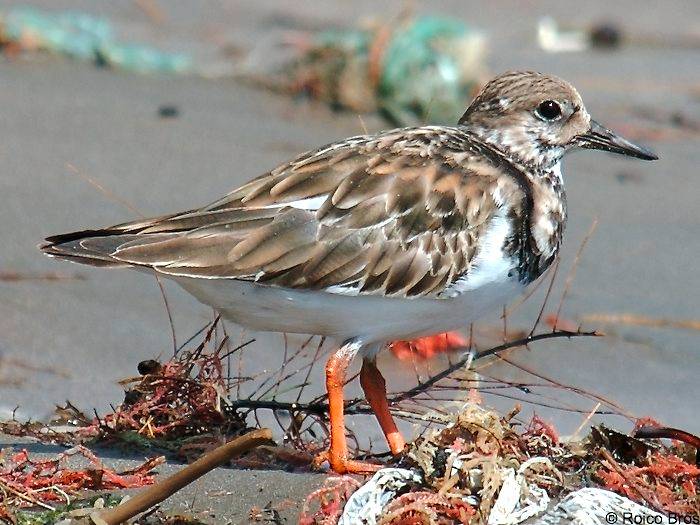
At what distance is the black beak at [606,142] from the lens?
3.76m

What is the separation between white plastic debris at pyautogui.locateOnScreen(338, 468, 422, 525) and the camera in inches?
103

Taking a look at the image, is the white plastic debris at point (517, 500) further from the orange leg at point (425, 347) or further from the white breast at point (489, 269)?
the orange leg at point (425, 347)

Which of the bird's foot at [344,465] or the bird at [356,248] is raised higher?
the bird at [356,248]

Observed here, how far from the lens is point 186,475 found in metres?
2.52

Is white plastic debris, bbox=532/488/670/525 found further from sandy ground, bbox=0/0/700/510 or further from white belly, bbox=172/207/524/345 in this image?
sandy ground, bbox=0/0/700/510

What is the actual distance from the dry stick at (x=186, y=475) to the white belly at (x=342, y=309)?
750mm

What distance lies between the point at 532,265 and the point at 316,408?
639 mm

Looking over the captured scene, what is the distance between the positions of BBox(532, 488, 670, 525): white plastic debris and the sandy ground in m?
1.36

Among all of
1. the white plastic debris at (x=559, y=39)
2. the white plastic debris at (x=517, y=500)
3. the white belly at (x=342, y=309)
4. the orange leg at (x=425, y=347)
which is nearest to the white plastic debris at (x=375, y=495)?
the white plastic debris at (x=517, y=500)

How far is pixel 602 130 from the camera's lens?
3.79 meters

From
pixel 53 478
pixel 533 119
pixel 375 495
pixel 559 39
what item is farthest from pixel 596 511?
pixel 559 39

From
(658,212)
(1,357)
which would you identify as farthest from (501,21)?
(1,357)

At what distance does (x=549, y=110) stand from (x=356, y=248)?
2.48ft

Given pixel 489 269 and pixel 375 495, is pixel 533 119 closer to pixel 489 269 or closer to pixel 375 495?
pixel 489 269
